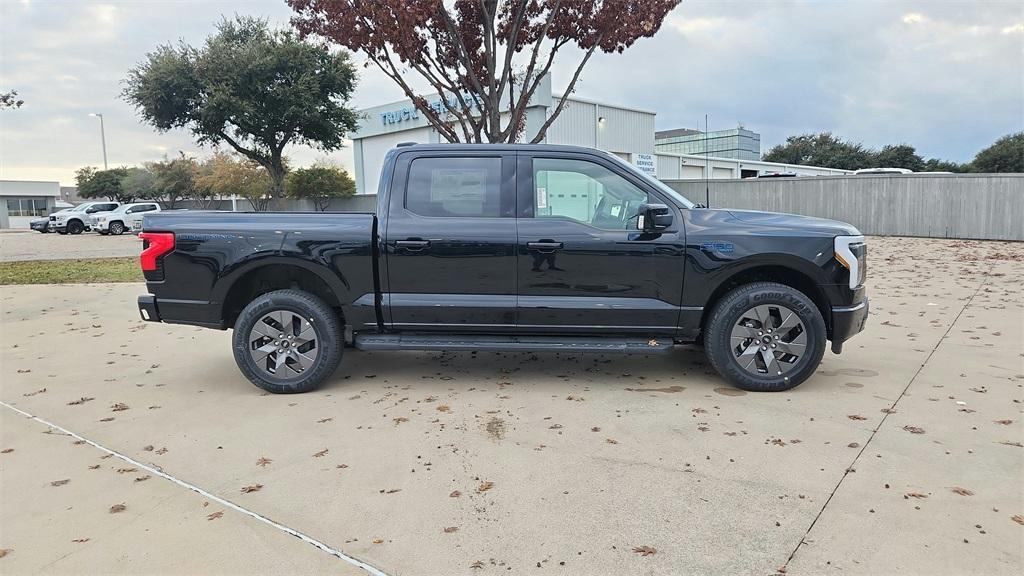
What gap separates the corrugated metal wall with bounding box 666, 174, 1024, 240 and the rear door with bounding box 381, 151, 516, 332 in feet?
61.0

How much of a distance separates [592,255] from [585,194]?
1.75ft

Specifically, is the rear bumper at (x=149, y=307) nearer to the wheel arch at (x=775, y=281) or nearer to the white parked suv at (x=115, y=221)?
the wheel arch at (x=775, y=281)

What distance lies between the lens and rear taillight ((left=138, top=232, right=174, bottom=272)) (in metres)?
4.91

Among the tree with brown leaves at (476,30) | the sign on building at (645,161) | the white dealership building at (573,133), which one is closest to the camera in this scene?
the tree with brown leaves at (476,30)

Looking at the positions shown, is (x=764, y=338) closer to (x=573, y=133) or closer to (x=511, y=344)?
(x=511, y=344)

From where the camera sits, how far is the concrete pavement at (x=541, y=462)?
9.10 ft

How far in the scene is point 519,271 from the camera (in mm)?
4840

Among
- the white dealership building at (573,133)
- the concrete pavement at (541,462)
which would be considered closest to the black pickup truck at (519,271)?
the concrete pavement at (541,462)

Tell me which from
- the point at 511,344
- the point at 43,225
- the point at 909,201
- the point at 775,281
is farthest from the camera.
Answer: the point at 43,225

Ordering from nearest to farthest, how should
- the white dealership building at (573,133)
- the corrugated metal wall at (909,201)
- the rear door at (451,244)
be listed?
the rear door at (451,244)
the corrugated metal wall at (909,201)
the white dealership building at (573,133)

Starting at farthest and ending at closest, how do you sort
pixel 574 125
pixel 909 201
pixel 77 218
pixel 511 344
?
1. pixel 77 218
2. pixel 574 125
3. pixel 909 201
4. pixel 511 344

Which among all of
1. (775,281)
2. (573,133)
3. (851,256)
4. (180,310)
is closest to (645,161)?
(573,133)

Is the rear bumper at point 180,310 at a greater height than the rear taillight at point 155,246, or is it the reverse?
the rear taillight at point 155,246

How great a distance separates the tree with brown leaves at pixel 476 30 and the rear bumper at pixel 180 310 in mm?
5578
